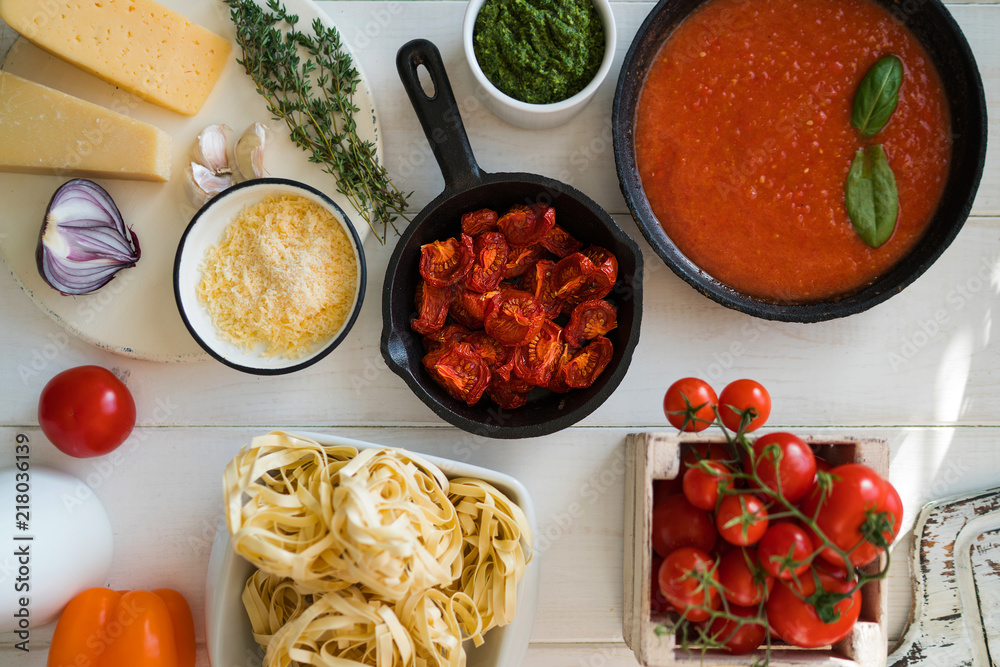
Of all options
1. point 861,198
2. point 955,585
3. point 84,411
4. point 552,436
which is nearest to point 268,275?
point 84,411

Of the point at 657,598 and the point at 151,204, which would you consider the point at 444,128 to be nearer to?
the point at 151,204

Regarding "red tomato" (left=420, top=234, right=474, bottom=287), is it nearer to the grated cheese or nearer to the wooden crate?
the grated cheese

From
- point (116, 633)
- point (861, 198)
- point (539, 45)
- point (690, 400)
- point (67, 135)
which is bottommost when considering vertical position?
point (116, 633)

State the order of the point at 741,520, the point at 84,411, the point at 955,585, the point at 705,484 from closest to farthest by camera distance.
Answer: the point at 741,520 → the point at 705,484 → the point at 84,411 → the point at 955,585

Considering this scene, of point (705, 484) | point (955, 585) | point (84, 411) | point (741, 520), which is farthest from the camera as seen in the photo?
point (955, 585)

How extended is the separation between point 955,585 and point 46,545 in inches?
75.9

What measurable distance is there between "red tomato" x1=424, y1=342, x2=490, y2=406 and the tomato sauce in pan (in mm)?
510

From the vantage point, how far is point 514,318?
1.27m

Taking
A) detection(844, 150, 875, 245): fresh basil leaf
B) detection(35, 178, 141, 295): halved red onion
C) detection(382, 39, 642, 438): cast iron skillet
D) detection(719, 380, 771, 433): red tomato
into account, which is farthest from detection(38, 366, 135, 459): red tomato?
detection(844, 150, 875, 245): fresh basil leaf

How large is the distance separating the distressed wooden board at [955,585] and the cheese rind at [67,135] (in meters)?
1.87

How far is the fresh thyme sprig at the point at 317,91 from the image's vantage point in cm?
139

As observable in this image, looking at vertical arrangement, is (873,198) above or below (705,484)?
above

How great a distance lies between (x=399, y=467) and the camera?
46.4 inches

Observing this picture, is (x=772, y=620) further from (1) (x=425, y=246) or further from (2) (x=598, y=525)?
(1) (x=425, y=246)
